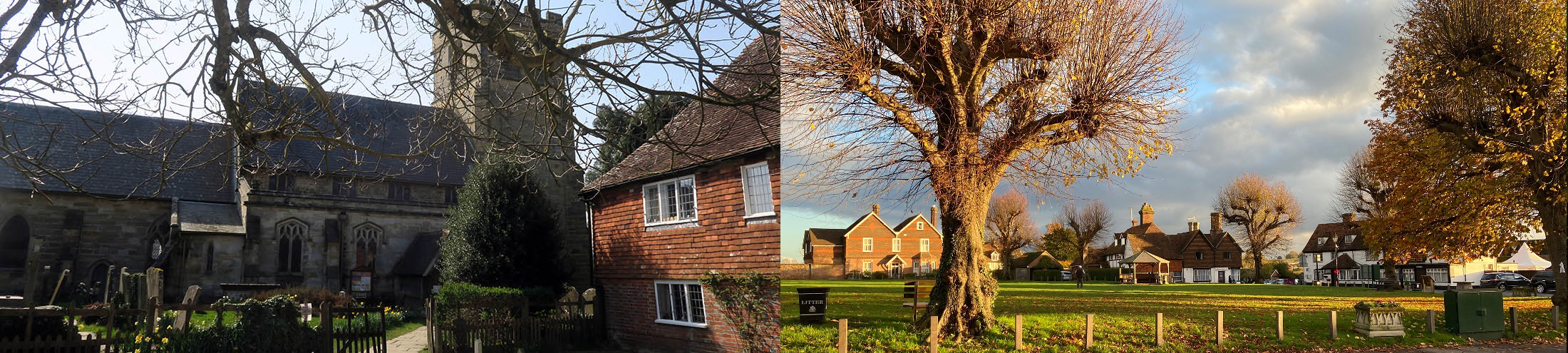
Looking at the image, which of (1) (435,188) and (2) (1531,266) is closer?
(2) (1531,266)

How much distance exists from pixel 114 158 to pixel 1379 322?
2690cm

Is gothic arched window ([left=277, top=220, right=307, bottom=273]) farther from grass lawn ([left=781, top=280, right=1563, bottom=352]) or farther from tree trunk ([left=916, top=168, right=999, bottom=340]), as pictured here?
tree trunk ([left=916, top=168, right=999, bottom=340])

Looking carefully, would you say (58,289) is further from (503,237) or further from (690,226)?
(690,226)

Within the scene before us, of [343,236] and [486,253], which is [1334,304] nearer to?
[486,253]

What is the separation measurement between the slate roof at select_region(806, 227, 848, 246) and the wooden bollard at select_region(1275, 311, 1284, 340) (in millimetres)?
5191

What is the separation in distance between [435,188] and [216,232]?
23.2 feet

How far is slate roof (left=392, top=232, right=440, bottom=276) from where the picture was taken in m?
27.7

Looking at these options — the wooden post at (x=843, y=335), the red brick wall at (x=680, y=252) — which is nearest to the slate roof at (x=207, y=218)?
the red brick wall at (x=680, y=252)

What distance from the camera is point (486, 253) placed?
17922 mm

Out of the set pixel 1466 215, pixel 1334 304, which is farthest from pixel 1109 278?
pixel 1466 215

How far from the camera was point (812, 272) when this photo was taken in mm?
6512

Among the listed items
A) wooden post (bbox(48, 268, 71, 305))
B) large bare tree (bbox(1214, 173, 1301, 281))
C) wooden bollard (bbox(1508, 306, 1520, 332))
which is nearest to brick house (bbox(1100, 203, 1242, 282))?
large bare tree (bbox(1214, 173, 1301, 281))

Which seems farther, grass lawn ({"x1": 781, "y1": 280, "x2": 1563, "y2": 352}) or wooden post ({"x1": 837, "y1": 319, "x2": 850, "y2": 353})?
grass lawn ({"x1": 781, "y1": 280, "x2": 1563, "y2": 352})

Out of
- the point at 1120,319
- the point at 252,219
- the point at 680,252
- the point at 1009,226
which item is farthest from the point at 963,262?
the point at 252,219
